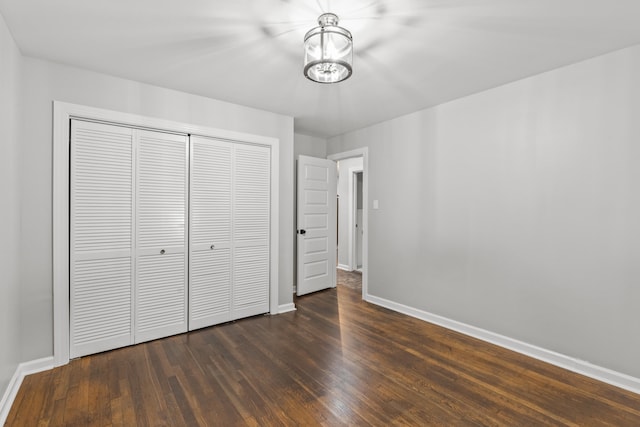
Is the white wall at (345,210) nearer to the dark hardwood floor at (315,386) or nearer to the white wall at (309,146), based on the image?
the white wall at (309,146)

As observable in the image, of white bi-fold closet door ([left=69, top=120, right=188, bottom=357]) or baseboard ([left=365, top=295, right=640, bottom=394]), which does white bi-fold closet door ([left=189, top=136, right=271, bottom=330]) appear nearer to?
white bi-fold closet door ([left=69, top=120, right=188, bottom=357])

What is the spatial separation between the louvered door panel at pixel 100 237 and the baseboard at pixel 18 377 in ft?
0.60

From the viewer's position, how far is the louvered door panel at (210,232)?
10.5ft

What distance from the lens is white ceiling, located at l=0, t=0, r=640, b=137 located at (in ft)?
5.90

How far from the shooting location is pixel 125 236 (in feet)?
9.18

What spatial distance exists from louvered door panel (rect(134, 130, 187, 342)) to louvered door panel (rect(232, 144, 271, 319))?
1.87 feet

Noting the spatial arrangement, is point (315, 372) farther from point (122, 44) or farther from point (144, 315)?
point (122, 44)

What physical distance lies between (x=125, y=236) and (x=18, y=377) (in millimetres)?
1225

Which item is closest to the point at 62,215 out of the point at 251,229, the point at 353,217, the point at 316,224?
the point at 251,229

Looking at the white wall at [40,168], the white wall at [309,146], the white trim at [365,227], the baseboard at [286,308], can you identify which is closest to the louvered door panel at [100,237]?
the white wall at [40,168]

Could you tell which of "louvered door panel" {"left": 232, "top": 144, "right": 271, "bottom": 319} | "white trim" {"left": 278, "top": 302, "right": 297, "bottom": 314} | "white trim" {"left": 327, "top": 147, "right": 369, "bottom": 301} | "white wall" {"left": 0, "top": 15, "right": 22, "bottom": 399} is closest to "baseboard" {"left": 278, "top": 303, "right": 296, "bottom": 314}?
"white trim" {"left": 278, "top": 302, "right": 297, "bottom": 314}

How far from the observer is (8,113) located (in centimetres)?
203

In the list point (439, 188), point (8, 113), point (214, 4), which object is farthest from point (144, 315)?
point (439, 188)

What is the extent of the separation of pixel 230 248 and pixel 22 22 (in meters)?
2.39
